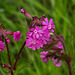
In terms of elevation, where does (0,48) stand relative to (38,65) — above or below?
above

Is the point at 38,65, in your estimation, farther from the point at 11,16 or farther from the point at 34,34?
the point at 11,16

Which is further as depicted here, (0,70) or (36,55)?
(36,55)

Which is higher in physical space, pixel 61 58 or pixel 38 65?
pixel 61 58

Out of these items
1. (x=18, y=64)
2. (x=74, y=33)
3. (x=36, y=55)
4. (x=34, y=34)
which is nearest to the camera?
(x=34, y=34)

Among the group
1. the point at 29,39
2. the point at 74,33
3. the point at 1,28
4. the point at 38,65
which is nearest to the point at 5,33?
the point at 1,28

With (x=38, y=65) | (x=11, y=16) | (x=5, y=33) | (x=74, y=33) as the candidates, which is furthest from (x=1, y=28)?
(x=11, y=16)

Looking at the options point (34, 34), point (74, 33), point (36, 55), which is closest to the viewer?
point (34, 34)

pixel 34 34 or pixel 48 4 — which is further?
pixel 48 4

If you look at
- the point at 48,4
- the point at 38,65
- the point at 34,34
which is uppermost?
the point at 48,4

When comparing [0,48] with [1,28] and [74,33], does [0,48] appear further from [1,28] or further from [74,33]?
[74,33]

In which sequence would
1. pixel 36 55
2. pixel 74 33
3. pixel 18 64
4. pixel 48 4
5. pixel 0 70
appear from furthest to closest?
pixel 48 4 < pixel 74 33 < pixel 36 55 < pixel 0 70 < pixel 18 64
